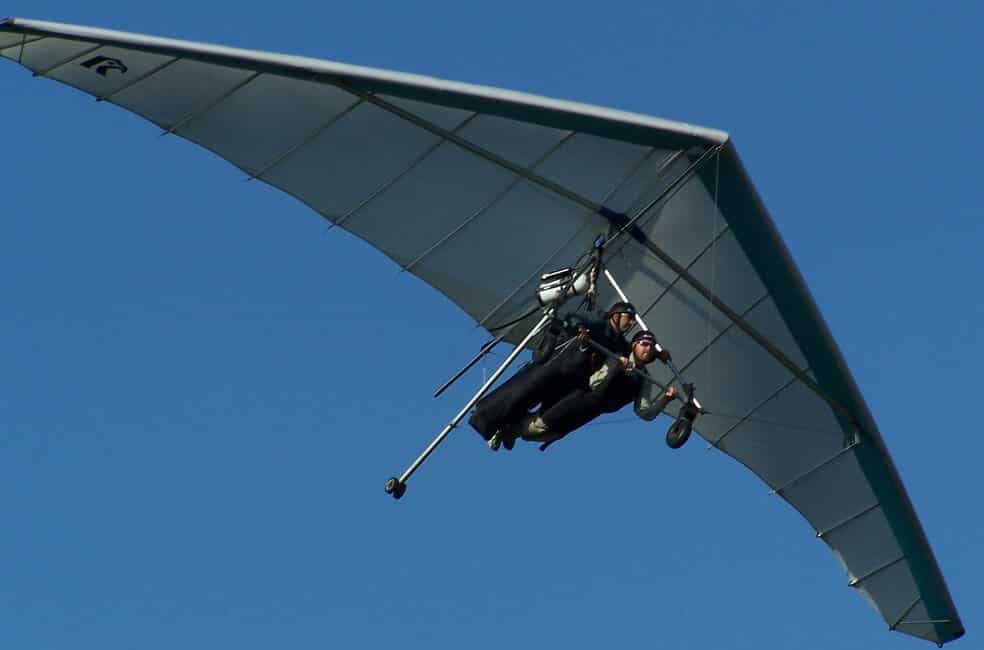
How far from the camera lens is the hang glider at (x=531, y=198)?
94.4 feet

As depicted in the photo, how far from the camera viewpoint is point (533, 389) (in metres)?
29.7

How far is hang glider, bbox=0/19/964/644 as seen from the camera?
2878 cm

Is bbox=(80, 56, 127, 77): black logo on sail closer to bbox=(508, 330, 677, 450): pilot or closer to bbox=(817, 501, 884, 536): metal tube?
bbox=(508, 330, 677, 450): pilot

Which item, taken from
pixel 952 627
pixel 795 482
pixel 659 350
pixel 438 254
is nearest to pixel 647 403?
pixel 659 350

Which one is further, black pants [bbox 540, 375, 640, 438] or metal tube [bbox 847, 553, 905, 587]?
metal tube [bbox 847, 553, 905, 587]

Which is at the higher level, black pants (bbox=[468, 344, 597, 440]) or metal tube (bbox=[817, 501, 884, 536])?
metal tube (bbox=[817, 501, 884, 536])

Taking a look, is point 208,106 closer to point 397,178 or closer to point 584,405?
point 397,178

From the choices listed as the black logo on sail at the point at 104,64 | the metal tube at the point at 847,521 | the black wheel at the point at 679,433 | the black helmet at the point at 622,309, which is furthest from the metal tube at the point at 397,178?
the metal tube at the point at 847,521

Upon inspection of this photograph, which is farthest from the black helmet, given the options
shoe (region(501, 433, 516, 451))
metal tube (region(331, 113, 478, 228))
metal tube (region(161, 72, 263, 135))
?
metal tube (region(161, 72, 263, 135))

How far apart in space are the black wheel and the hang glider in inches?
108

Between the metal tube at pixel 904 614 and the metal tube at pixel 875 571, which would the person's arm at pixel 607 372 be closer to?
the metal tube at pixel 875 571

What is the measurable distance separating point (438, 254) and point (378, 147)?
100 inches

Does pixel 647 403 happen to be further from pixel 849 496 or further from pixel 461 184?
pixel 849 496

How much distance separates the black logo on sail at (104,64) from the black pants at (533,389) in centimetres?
609
